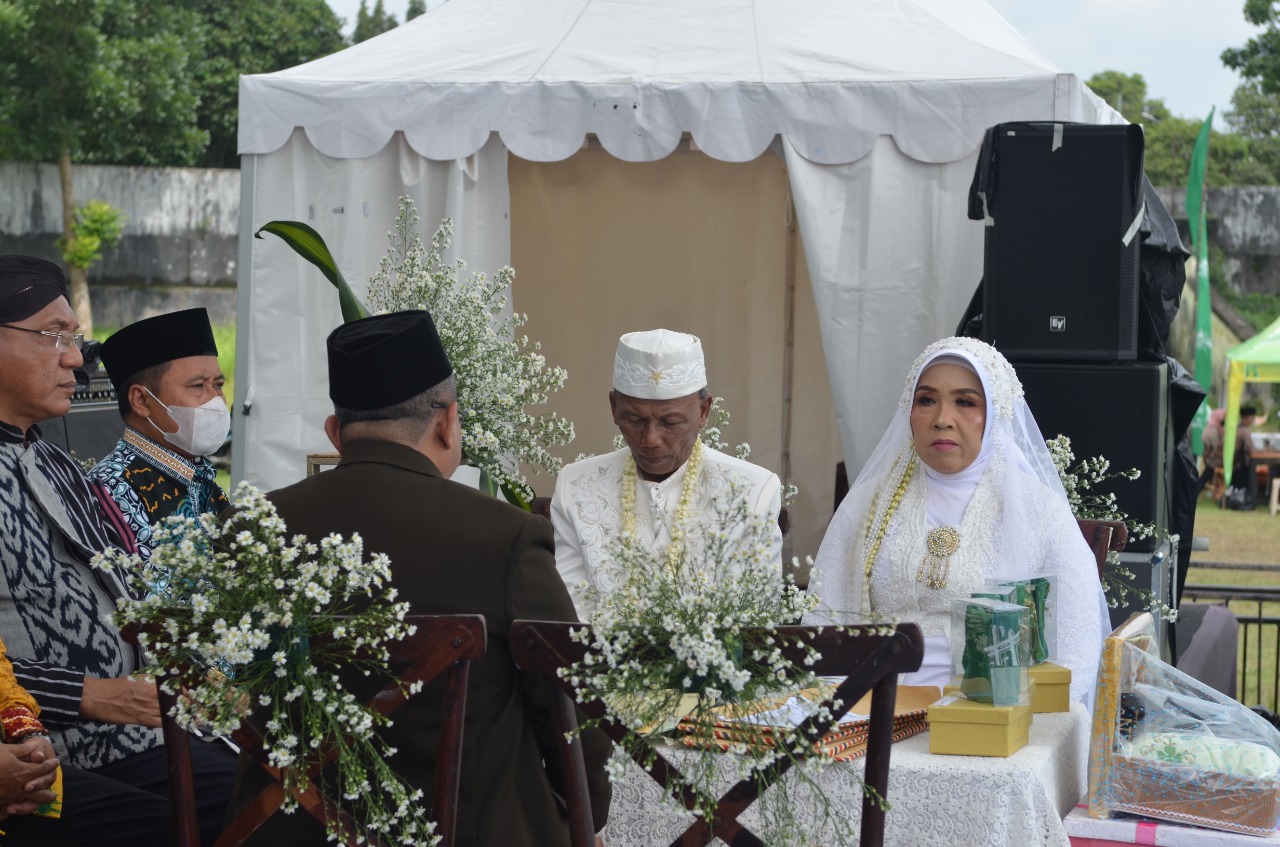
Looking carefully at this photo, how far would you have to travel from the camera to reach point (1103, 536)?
162 inches

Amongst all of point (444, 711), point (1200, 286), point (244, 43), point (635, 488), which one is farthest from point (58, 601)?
point (244, 43)

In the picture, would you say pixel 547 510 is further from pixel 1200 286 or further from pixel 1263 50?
pixel 1263 50

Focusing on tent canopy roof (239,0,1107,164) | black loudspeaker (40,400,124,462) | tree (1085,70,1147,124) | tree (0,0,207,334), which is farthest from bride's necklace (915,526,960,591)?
tree (1085,70,1147,124)

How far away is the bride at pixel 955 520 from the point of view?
354 centimetres

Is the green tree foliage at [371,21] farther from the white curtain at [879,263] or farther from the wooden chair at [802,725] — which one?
the wooden chair at [802,725]

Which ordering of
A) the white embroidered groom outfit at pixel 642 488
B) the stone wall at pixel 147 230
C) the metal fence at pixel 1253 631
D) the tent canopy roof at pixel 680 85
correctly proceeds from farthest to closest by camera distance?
the stone wall at pixel 147 230 → the metal fence at pixel 1253 631 → the tent canopy roof at pixel 680 85 → the white embroidered groom outfit at pixel 642 488

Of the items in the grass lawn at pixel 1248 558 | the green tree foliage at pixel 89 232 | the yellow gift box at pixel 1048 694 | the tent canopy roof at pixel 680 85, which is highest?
the green tree foliage at pixel 89 232

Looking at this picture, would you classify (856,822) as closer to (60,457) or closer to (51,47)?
(60,457)

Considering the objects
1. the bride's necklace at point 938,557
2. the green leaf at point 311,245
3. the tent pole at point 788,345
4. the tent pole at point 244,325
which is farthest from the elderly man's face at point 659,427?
the tent pole at point 788,345

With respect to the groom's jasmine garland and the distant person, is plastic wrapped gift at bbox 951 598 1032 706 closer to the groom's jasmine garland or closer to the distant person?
the groom's jasmine garland

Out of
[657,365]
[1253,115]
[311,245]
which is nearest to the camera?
[657,365]

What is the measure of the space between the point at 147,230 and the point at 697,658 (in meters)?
20.7

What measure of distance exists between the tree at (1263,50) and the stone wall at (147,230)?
49.6 feet

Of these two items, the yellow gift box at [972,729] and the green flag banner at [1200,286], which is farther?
the green flag banner at [1200,286]
